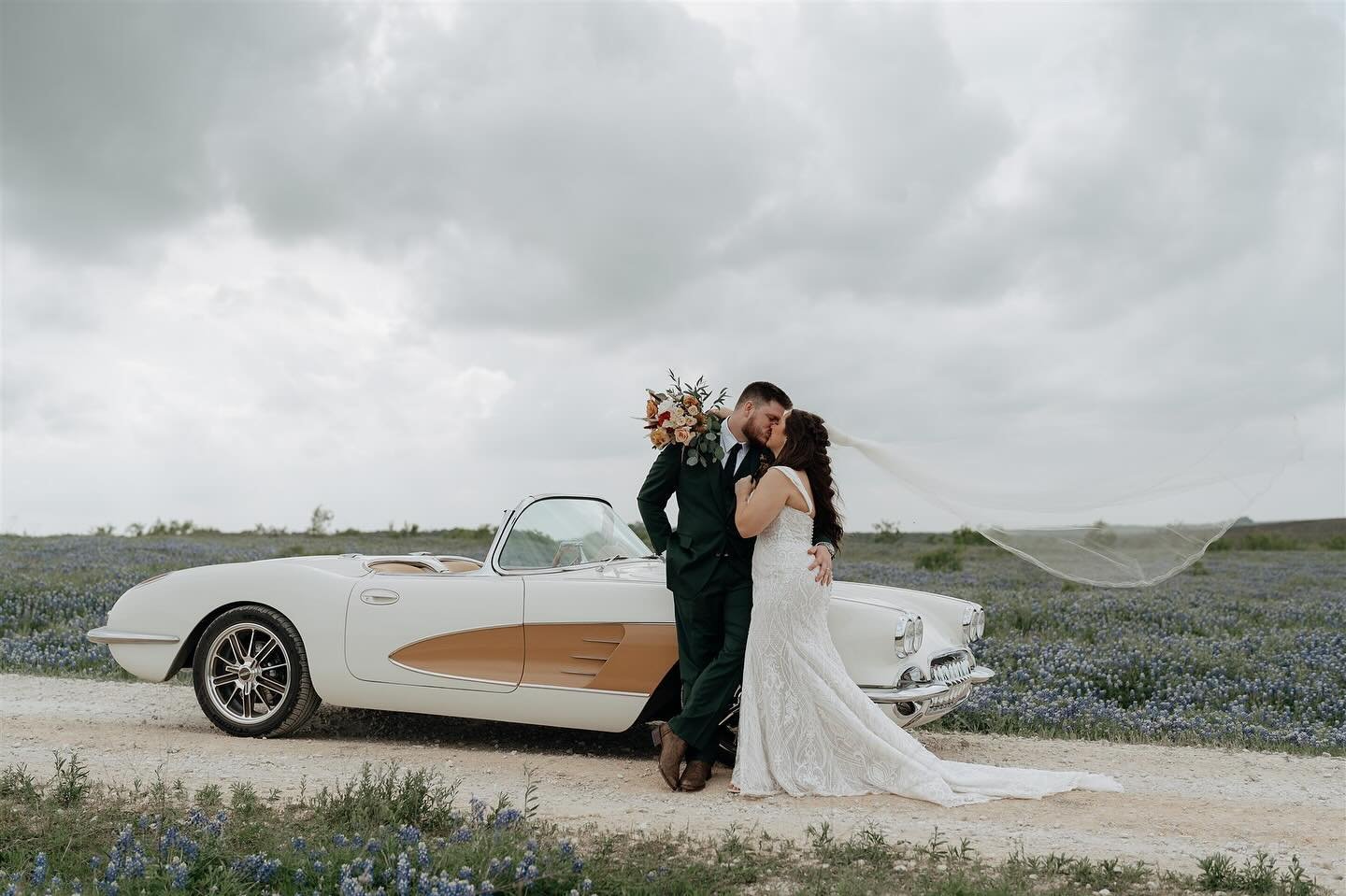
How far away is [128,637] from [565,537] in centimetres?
334

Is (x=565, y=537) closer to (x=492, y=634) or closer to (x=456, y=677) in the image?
(x=492, y=634)

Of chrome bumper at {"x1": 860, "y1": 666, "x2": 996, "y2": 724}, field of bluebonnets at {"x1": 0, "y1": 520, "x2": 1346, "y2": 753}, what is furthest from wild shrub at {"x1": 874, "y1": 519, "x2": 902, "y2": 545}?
chrome bumper at {"x1": 860, "y1": 666, "x2": 996, "y2": 724}

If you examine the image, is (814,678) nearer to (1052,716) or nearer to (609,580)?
(609,580)

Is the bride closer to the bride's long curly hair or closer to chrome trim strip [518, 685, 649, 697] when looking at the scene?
the bride's long curly hair

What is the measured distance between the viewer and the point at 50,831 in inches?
203

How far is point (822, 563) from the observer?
6.33 m

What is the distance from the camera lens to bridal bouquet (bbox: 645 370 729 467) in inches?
258

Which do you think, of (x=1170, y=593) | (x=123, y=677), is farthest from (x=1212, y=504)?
(x=1170, y=593)

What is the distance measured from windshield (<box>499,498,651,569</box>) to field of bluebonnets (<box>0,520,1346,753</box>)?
313 cm

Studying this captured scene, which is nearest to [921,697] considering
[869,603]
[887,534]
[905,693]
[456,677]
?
[905,693]

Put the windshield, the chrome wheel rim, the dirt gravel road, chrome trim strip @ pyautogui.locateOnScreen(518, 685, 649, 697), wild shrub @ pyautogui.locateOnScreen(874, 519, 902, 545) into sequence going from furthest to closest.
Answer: wild shrub @ pyautogui.locateOnScreen(874, 519, 902, 545) → the chrome wheel rim → the windshield → chrome trim strip @ pyautogui.locateOnScreen(518, 685, 649, 697) → the dirt gravel road

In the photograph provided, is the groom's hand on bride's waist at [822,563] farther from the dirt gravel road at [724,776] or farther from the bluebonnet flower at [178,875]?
the bluebonnet flower at [178,875]

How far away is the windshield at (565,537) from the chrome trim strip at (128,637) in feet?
8.64

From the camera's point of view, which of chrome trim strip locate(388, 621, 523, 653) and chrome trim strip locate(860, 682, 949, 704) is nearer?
chrome trim strip locate(860, 682, 949, 704)
